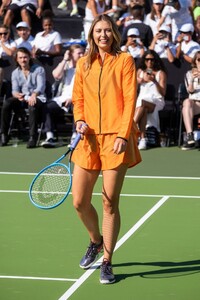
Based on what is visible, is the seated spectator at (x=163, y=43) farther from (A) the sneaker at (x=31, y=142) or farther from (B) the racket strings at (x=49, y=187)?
(B) the racket strings at (x=49, y=187)

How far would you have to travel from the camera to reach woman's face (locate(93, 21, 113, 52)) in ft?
24.2

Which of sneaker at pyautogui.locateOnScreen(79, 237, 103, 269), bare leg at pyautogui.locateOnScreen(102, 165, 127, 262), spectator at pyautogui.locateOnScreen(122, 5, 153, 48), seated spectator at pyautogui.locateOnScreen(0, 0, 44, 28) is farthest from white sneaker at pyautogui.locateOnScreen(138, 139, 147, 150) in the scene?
bare leg at pyautogui.locateOnScreen(102, 165, 127, 262)

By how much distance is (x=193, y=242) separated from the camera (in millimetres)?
9008

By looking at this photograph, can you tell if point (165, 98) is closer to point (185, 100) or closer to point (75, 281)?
point (185, 100)

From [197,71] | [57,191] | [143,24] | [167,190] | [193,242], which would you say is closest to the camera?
[57,191]

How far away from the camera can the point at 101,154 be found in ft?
24.6

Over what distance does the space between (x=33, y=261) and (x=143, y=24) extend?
973 cm

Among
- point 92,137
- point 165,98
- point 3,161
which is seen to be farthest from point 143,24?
point 92,137

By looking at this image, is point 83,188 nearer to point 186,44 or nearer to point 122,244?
point 122,244

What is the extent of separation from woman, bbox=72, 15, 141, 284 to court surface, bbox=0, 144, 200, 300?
0.36 m

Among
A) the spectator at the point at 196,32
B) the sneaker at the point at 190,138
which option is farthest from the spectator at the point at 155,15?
the sneaker at the point at 190,138

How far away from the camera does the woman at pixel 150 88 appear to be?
15641 mm

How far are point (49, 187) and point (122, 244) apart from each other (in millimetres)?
1200

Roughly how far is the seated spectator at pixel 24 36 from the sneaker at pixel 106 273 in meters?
10.4
